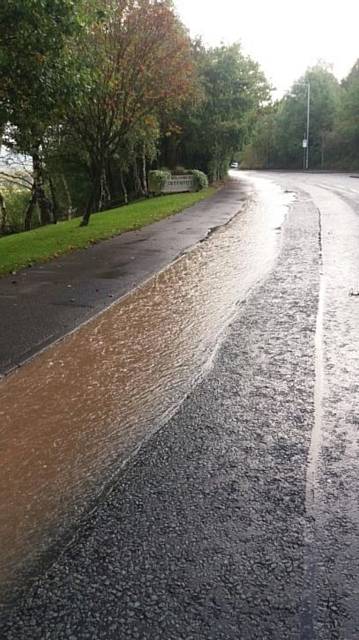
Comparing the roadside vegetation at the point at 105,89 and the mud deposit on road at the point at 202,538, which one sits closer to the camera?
the mud deposit on road at the point at 202,538

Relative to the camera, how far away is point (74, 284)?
8.93 meters

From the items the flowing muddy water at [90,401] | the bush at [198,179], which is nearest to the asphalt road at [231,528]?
the flowing muddy water at [90,401]

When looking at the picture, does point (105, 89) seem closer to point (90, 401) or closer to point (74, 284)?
point (74, 284)

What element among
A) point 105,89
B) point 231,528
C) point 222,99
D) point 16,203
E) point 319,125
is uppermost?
point 319,125

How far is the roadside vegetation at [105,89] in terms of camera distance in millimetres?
8984

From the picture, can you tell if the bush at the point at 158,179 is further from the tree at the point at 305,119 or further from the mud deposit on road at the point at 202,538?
the tree at the point at 305,119

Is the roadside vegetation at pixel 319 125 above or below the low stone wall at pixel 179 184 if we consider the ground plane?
above

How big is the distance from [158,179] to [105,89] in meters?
14.6

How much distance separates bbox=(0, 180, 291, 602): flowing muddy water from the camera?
3082mm

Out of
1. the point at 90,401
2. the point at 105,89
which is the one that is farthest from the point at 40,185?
the point at 90,401

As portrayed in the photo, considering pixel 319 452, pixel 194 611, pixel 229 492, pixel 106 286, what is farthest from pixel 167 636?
pixel 106 286

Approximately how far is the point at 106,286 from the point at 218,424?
509cm

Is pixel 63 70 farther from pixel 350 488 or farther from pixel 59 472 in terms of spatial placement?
pixel 350 488

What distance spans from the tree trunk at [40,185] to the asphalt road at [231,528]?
19.1 meters
